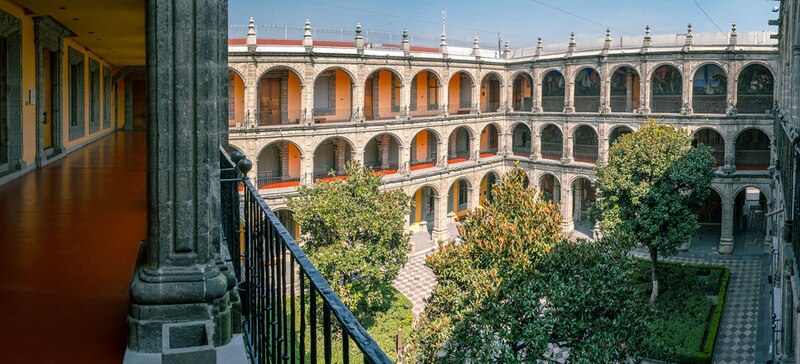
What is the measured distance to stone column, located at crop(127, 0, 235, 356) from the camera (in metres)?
4.50

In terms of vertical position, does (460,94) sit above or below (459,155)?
above

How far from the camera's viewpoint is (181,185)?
4621mm

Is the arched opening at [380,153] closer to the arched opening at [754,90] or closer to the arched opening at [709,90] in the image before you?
the arched opening at [709,90]

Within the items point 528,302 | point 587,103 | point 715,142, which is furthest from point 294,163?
point 715,142

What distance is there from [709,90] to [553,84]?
8.60 m

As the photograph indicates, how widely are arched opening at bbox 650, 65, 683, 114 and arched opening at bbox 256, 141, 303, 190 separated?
62.4 ft

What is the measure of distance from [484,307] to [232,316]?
30.0 ft

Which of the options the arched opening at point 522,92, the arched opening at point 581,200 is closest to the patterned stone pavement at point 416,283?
the arched opening at point 581,200

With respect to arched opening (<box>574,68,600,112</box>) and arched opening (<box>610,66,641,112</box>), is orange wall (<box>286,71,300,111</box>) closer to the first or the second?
arched opening (<box>574,68,600,112</box>)

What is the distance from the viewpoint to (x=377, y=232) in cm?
2047

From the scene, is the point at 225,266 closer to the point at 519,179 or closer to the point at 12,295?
the point at 12,295

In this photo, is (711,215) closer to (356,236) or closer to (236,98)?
(356,236)

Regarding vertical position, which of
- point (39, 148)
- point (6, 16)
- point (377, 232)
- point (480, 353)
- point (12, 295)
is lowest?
point (480, 353)

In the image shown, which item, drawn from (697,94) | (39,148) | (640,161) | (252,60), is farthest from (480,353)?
(697,94)
